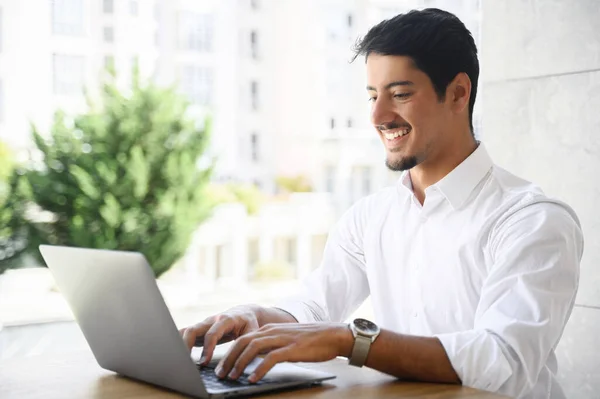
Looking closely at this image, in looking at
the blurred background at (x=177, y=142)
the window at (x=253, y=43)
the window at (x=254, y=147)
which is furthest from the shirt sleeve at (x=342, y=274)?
the window at (x=253, y=43)

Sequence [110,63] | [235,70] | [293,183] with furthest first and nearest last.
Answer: [293,183]
[235,70]
[110,63]

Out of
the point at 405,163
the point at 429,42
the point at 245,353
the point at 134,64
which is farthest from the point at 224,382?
the point at 134,64

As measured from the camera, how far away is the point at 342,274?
1489 mm

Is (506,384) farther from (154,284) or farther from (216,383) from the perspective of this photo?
(154,284)

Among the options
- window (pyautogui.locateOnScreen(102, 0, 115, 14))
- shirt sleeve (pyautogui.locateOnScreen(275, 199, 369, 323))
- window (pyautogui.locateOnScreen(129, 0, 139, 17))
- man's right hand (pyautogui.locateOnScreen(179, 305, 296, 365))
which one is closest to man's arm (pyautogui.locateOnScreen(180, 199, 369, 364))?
shirt sleeve (pyautogui.locateOnScreen(275, 199, 369, 323))

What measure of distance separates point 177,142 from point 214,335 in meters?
9.53

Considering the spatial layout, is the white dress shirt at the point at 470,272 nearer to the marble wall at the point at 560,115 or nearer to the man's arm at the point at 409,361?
the man's arm at the point at 409,361

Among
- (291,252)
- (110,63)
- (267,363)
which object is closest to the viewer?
(267,363)

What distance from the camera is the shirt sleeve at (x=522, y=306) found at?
103 cm

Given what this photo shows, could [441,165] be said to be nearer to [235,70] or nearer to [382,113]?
[382,113]

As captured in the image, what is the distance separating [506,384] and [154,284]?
0.50 meters

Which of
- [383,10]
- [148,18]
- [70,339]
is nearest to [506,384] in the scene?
[70,339]

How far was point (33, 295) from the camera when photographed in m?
9.02

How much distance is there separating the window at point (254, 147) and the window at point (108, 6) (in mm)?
4411
